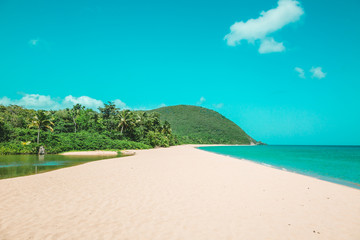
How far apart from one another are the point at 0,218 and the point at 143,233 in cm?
427

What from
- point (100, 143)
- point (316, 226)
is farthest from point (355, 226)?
point (100, 143)

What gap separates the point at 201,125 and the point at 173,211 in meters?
152

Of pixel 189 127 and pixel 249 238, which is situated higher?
pixel 189 127

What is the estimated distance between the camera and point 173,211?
21.9 feet

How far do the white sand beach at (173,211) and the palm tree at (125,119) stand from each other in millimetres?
44054

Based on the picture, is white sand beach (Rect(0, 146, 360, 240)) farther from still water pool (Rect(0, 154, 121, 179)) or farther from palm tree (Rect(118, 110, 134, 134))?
palm tree (Rect(118, 110, 134, 134))

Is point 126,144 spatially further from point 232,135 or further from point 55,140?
point 232,135

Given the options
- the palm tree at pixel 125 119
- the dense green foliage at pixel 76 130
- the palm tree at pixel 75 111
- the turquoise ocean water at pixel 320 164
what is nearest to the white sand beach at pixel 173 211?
the turquoise ocean water at pixel 320 164

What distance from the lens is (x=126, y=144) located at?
47.9 meters

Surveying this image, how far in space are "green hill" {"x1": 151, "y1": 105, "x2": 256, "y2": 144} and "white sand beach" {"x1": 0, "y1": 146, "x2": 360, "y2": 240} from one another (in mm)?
111127

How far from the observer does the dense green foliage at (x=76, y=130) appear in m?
37.1

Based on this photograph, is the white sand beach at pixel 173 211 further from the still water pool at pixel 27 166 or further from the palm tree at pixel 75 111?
the palm tree at pixel 75 111

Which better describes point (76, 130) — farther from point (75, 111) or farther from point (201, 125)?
point (201, 125)

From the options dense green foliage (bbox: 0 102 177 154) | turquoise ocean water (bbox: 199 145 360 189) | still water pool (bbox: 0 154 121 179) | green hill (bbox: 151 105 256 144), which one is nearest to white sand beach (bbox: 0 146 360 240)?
still water pool (bbox: 0 154 121 179)
